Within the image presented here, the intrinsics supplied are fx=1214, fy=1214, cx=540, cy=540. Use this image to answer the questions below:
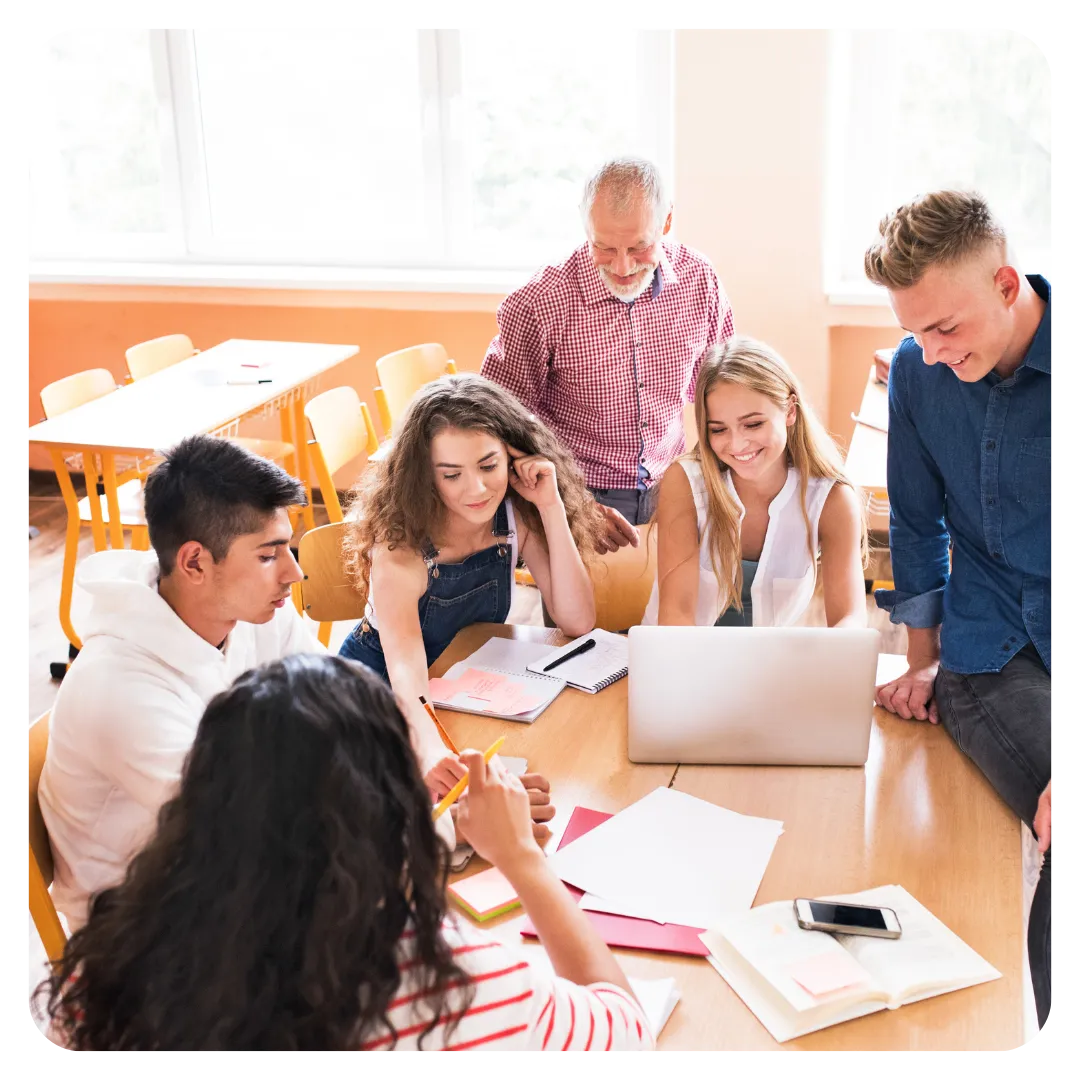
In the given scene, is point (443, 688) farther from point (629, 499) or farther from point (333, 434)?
point (333, 434)

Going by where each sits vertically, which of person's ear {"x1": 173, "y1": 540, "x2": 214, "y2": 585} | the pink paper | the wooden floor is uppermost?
person's ear {"x1": 173, "y1": 540, "x2": 214, "y2": 585}

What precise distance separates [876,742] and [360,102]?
3.97m

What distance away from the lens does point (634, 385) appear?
10.1ft

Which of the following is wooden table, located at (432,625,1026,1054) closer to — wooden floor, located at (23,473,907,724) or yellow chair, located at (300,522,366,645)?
yellow chair, located at (300,522,366,645)

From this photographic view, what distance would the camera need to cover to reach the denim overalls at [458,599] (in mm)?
2322

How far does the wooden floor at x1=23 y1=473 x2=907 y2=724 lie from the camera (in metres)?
3.73

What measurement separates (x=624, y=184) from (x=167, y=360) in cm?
255

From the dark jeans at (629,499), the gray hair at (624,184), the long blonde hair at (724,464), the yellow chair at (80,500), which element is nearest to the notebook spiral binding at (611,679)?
the long blonde hair at (724,464)

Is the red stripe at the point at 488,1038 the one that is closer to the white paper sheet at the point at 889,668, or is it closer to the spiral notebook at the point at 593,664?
the spiral notebook at the point at 593,664

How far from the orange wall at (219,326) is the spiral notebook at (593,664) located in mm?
2964

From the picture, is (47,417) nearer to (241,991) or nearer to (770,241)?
(770,241)

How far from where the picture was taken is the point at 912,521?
2066mm

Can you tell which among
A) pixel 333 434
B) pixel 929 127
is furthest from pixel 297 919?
pixel 929 127

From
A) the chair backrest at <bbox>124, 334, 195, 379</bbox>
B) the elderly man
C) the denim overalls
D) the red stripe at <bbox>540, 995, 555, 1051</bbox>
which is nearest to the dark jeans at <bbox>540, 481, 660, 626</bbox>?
the elderly man
